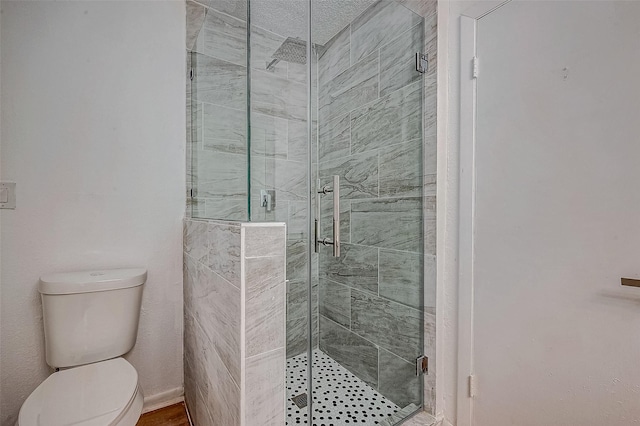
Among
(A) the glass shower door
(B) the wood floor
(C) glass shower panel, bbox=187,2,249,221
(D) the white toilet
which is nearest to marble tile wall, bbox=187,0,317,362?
(C) glass shower panel, bbox=187,2,249,221

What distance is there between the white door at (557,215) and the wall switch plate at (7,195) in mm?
2002

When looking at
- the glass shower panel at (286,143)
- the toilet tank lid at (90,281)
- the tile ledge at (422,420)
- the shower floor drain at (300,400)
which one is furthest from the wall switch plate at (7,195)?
the tile ledge at (422,420)

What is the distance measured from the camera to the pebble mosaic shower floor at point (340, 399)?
132 cm

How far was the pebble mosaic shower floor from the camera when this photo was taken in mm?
1317

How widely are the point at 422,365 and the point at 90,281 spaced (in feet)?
5.05

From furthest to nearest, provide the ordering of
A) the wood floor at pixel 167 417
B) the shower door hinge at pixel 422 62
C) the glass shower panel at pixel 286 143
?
the wood floor at pixel 167 417 → the shower door hinge at pixel 422 62 → the glass shower panel at pixel 286 143

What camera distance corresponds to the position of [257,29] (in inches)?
46.7

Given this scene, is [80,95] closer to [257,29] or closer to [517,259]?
[257,29]

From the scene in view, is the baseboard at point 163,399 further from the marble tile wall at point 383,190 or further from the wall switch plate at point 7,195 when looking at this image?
the wall switch plate at point 7,195

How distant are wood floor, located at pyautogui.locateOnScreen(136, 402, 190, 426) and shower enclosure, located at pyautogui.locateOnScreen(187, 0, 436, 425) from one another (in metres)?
0.75

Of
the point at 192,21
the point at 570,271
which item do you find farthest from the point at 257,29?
the point at 570,271

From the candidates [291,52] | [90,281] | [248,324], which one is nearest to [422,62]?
[291,52]

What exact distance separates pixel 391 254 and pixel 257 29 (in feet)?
3.80

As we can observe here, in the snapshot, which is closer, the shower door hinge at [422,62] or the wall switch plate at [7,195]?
the wall switch plate at [7,195]
